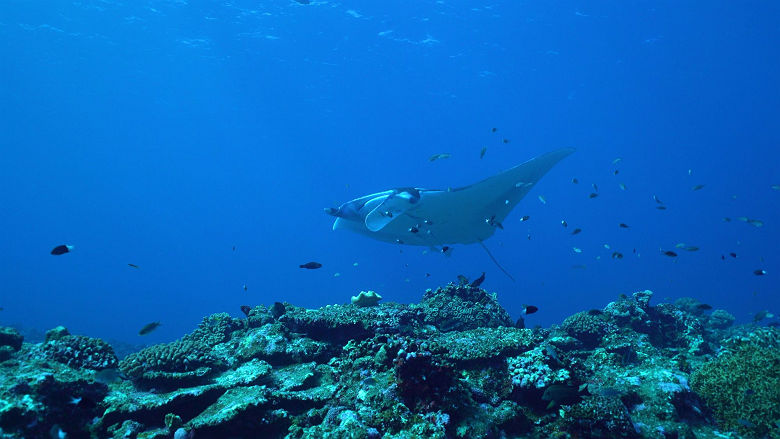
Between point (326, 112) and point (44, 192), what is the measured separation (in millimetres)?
89691

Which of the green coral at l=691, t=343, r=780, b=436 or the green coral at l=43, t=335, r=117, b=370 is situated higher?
the green coral at l=43, t=335, r=117, b=370

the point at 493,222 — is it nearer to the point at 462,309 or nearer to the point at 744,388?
the point at 462,309

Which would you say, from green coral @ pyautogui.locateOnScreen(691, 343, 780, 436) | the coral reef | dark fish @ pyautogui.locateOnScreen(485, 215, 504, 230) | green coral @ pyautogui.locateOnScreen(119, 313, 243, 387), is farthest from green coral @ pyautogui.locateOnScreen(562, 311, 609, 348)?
green coral @ pyautogui.locateOnScreen(119, 313, 243, 387)

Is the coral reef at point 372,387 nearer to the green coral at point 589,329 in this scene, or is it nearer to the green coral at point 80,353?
the green coral at point 80,353

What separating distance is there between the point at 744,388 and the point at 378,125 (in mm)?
69461

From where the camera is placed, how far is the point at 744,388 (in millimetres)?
5355

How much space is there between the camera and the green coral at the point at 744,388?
16.4ft

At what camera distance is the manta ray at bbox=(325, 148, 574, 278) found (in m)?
8.58

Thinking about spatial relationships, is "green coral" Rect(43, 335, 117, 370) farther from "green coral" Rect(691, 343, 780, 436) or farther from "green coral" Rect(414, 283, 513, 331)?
"green coral" Rect(691, 343, 780, 436)

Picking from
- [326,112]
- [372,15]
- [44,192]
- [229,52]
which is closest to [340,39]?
[372,15]

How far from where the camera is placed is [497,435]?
429 cm

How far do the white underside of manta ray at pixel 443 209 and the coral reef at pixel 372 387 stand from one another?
2488 mm

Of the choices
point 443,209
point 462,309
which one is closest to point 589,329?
point 462,309

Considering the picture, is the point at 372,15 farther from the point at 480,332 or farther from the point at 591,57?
the point at 480,332
